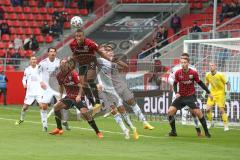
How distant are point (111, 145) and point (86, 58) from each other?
2597 millimetres

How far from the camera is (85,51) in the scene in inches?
725

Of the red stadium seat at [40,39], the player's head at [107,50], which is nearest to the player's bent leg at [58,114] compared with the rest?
the player's head at [107,50]

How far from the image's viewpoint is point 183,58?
65.7ft

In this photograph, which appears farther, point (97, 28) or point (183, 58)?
point (97, 28)

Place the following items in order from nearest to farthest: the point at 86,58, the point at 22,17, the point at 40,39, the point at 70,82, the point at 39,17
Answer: the point at 86,58 → the point at 70,82 → the point at 40,39 → the point at 22,17 → the point at 39,17

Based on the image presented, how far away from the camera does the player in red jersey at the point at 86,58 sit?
18.4m

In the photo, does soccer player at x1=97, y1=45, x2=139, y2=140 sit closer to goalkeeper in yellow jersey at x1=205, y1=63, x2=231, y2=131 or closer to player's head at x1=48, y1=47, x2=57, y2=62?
player's head at x1=48, y1=47, x2=57, y2=62

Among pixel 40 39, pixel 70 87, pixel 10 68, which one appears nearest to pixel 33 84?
pixel 70 87

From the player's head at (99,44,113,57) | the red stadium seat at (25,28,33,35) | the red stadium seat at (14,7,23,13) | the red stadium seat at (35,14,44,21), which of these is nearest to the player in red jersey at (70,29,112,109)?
the player's head at (99,44,113,57)

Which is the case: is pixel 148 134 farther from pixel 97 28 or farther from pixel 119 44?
pixel 97 28

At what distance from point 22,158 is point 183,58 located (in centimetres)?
726

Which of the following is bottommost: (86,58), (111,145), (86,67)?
(111,145)

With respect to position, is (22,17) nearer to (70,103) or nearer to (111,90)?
(111,90)

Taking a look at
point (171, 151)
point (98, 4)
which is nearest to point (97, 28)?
point (98, 4)
